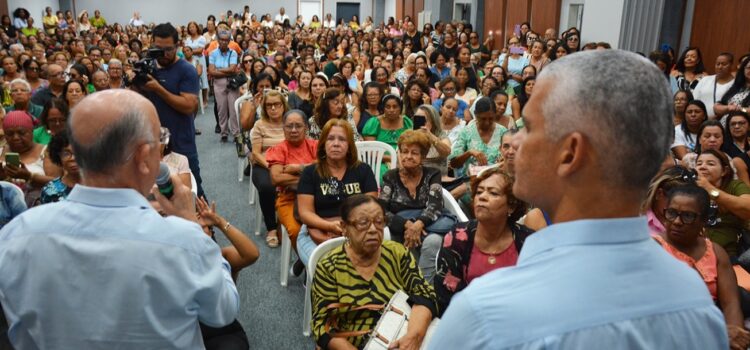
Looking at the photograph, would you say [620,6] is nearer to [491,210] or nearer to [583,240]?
[491,210]

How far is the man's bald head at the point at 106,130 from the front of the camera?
116 centimetres

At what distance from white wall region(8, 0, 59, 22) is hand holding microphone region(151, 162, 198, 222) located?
16.9m

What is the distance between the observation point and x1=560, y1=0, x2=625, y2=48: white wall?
7.00 meters

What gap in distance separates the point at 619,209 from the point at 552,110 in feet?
0.52

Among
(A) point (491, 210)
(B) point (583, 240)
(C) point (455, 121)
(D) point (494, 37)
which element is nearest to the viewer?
(B) point (583, 240)

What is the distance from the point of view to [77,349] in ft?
3.93

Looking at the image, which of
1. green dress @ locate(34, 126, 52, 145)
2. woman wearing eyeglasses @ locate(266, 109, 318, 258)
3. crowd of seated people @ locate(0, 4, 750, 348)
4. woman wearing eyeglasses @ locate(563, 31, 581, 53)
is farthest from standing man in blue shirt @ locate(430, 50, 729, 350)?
woman wearing eyeglasses @ locate(563, 31, 581, 53)

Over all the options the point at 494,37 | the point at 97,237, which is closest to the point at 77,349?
the point at 97,237

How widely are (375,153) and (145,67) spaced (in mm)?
1802

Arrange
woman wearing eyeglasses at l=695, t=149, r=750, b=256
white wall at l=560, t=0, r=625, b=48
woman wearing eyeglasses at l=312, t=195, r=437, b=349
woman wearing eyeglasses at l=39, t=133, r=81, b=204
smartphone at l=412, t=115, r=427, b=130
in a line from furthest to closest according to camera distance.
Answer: white wall at l=560, t=0, r=625, b=48
smartphone at l=412, t=115, r=427, b=130
woman wearing eyeglasses at l=695, t=149, r=750, b=256
woman wearing eyeglasses at l=39, t=133, r=81, b=204
woman wearing eyeglasses at l=312, t=195, r=437, b=349

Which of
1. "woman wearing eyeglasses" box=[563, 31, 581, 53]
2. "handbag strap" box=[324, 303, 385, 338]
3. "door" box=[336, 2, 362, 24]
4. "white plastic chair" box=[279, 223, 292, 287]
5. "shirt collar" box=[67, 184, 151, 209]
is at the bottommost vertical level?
"white plastic chair" box=[279, 223, 292, 287]

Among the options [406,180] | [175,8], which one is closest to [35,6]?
[175,8]

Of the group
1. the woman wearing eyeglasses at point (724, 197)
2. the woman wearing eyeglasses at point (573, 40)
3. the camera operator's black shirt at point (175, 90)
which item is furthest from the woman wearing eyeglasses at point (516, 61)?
the camera operator's black shirt at point (175, 90)

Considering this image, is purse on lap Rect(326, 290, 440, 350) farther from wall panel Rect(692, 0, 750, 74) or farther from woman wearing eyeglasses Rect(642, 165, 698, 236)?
wall panel Rect(692, 0, 750, 74)
